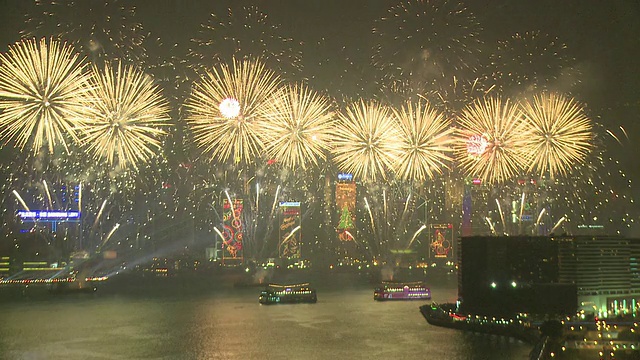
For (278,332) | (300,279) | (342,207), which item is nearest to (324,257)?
(342,207)

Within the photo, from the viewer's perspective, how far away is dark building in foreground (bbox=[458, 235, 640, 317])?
82.7 ft

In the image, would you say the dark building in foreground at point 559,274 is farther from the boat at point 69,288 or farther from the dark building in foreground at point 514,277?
the boat at point 69,288

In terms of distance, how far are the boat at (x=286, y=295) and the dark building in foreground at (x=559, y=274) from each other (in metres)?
16.2

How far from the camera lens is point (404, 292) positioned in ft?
138

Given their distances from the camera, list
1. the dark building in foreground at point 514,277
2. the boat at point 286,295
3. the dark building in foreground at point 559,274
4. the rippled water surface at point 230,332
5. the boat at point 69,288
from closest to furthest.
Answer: the rippled water surface at point 230,332
the dark building in foreground at point 559,274
the dark building in foreground at point 514,277
the boat at point 286,295
the boat at point 69,288

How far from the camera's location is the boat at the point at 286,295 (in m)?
40.4

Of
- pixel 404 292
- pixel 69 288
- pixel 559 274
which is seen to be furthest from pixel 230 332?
pixel 69 288

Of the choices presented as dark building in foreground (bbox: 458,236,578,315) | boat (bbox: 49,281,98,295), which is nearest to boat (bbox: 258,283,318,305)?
dark building in foreground (bbox: 458,236,578,315)

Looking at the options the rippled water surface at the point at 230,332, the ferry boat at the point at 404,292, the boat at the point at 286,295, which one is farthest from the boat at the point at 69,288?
the ferry boat at the point at 404,292

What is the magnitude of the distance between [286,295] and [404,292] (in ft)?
24.4

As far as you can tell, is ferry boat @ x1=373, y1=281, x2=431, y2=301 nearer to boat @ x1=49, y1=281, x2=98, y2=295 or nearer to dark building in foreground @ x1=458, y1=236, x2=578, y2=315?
dark building in foreground @ x1=458, y1=236, x2=578, y2=315

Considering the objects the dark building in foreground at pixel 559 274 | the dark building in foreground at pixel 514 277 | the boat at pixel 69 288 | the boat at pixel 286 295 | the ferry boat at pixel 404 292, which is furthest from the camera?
the boat at pixel 69 288

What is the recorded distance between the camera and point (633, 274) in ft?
85.9

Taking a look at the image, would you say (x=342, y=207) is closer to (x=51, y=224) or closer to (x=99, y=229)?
(x=99, y=229)
